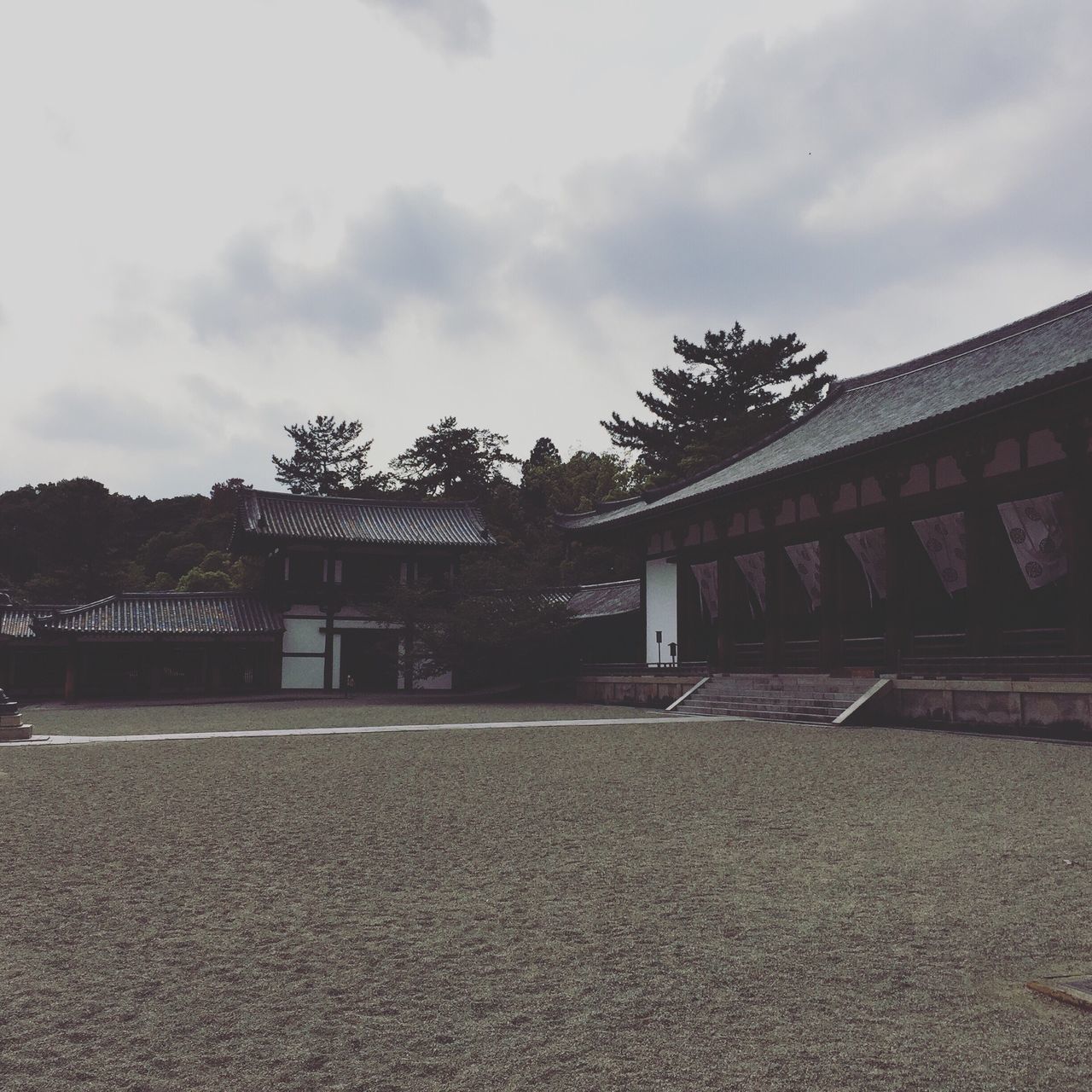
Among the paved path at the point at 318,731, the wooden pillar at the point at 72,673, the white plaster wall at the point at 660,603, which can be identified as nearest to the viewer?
the paved path at the point at 318,731

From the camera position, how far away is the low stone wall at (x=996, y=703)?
11742mm

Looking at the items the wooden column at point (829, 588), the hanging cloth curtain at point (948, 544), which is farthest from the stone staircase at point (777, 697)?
the hanging cloth curtain at point (948, 544)

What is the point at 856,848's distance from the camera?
545 cm

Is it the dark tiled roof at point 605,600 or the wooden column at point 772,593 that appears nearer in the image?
the wooden column at point 772,593

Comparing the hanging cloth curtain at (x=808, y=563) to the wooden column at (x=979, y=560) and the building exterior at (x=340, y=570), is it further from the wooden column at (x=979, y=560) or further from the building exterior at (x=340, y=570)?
the building exterior at (x=340, y=570)

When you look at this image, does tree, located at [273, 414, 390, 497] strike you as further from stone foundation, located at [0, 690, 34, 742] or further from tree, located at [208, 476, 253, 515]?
stone foundation, located at [0, 690, 34, 742]

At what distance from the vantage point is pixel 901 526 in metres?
15.6

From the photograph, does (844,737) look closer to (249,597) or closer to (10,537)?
(249,597)

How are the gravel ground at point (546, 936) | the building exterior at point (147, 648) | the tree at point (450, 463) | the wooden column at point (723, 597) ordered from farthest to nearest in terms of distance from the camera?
1. the tree at point (450, 463)
2. the building exterior at point (147, 648)
3. the wooden column at point (723, 597)
4. the gravel ground at point (546, 936)

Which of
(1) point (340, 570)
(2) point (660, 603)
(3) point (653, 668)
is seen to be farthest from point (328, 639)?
(3) point (653, 668)

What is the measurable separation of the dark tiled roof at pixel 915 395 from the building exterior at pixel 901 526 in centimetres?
5

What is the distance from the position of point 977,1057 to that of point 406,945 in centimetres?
207

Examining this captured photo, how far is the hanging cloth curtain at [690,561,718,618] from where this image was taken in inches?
818

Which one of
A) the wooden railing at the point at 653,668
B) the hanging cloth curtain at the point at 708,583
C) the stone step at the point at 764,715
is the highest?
the hanging cloth curtain at the point at 708,583
